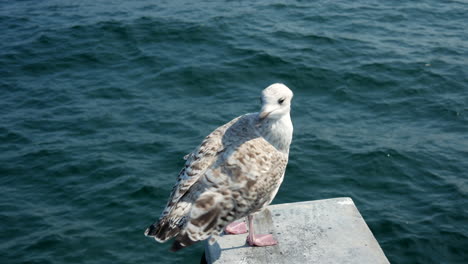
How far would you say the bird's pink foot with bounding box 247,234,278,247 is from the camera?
5.80 meters

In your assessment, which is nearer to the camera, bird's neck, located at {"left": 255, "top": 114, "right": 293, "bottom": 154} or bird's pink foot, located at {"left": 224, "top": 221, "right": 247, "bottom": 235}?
bird's neck, located at {"left": 255, "top": 114, "right": 293, "bottom": 154}

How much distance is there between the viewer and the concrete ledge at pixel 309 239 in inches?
221

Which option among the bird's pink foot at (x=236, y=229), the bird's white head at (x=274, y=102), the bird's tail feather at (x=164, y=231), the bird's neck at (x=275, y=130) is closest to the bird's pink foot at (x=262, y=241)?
the bird's pink foot at (x=236, y=229)

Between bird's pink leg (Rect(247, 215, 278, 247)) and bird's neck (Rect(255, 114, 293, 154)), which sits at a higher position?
bird's neck (Rect(255, 114, 293, 154))

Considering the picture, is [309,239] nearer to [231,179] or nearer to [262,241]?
[262,241]

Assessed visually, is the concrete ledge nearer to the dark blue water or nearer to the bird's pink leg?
the bird's pink leg

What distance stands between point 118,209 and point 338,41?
310 inches

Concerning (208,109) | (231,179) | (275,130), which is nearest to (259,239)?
(231,179)

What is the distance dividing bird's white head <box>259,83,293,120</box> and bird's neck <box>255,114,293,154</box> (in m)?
0.10

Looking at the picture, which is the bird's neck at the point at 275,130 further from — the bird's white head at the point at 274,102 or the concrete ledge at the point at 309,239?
the concrete ledge at the point at 309,239

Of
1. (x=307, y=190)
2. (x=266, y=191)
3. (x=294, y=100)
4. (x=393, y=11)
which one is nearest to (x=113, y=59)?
(x=294, y=100)

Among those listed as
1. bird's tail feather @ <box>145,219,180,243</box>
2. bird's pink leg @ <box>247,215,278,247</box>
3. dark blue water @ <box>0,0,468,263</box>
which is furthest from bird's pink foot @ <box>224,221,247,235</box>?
dark blue water @ <box>0,0,468,263</box>

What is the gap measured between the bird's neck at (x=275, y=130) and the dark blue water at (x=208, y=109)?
2.82 m

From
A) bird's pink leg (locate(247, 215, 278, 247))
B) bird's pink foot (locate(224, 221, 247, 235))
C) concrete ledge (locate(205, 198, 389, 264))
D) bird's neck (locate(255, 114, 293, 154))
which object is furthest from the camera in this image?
bird's pink foot (locate(224, 221, 247, 235))
